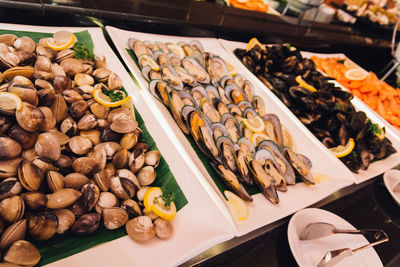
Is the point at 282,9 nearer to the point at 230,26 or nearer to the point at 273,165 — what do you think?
the point at 230,26

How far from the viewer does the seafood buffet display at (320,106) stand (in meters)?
2.01

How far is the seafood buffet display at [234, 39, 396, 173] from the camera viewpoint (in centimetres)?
201

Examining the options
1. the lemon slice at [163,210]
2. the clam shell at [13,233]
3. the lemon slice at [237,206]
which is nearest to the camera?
the clam shell at [13,233]

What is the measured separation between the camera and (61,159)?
0.93 metres

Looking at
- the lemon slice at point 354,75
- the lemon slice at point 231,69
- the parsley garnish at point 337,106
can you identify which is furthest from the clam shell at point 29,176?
the lemon slice at point 354,75

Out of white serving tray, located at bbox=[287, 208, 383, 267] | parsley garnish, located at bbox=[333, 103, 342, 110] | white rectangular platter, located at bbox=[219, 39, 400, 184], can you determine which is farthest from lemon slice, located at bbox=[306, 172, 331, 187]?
parsley garnish, located at bbox=[333, 103, 342, 110]

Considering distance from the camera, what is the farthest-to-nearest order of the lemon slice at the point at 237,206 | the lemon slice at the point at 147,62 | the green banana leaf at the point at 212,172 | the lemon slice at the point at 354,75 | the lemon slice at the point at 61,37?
the lemon slice at the point at 354,75
the lemon slice at the point at 147,62
the lemon slice at the point at 61,37
the green banana leaf at the point at 212,172
the lemon slice at the point at 237,206

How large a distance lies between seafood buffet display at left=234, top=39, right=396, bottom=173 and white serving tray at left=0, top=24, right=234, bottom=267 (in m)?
1.36

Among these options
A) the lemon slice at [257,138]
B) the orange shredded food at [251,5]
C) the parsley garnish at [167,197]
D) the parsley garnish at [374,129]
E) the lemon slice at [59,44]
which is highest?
the orange shredded food at [251,5]

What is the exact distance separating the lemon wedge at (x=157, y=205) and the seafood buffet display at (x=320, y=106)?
1557 millimetres

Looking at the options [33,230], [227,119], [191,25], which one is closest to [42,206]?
[33,230]

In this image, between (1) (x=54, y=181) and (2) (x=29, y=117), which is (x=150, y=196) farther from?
(2) (x=29, y=117)

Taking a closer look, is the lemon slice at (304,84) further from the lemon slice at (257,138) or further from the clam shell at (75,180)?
the clam shell at (75,180)

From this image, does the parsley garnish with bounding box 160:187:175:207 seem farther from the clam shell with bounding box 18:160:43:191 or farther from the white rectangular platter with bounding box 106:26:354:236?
the clam shell with bounding box 18:160:43:191
